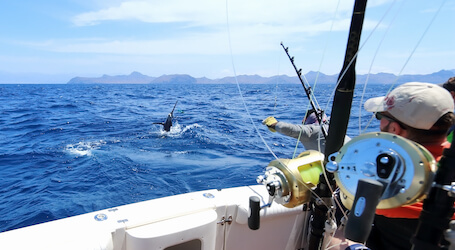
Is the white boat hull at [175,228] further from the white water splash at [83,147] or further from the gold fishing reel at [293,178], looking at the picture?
the white water splash at [83,147]

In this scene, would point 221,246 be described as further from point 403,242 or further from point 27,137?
point 27,137

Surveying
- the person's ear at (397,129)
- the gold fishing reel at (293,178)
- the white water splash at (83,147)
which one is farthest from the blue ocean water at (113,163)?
the person's ear at (397,129)

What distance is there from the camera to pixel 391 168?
3.02 ft

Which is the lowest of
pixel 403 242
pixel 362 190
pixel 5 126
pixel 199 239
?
pixel 5 126

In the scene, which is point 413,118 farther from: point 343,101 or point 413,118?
point 343,101

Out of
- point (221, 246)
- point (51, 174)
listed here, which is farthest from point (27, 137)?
point (221, 246)

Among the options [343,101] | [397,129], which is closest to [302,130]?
[343,101]

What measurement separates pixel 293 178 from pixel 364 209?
55 centimetres

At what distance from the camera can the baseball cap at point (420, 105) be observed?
3.66 ft

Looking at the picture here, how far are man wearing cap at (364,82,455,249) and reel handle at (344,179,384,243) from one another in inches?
13.8

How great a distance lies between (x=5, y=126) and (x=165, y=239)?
13.4 metres

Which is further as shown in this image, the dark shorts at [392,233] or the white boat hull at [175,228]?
the white boat hull at [175,228]

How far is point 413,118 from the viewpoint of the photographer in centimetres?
113

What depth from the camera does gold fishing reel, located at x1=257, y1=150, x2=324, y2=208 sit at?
1435mm
